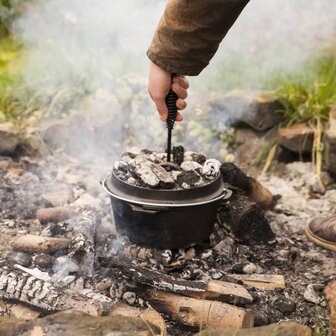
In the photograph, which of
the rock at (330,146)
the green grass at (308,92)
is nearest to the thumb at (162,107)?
the rock at (330,146)

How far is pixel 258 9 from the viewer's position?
688cm

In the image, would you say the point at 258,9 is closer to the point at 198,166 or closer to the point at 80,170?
the point at 80,170

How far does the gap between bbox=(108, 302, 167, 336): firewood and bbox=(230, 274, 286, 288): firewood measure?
1.97 ft

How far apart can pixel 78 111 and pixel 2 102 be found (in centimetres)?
72

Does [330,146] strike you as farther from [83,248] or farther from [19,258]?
[19,258]

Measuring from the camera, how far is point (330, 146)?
3895 mm

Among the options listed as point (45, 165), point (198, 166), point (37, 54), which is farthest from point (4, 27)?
point (198, 166)

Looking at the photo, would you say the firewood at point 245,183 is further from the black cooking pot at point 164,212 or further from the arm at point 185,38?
the arm at point 185,38

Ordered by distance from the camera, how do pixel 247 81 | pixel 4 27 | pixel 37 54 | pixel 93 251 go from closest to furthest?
pixel 93 251 < pixel 247 81 < pixel 37 54 < pixel 4 27

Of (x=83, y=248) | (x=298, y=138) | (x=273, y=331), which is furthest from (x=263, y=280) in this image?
(x=298, y=138)

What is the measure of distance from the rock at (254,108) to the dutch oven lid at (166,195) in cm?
187

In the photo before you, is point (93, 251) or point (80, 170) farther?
point (80, 170)

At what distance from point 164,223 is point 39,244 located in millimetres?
719

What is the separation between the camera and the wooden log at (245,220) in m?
3.01
